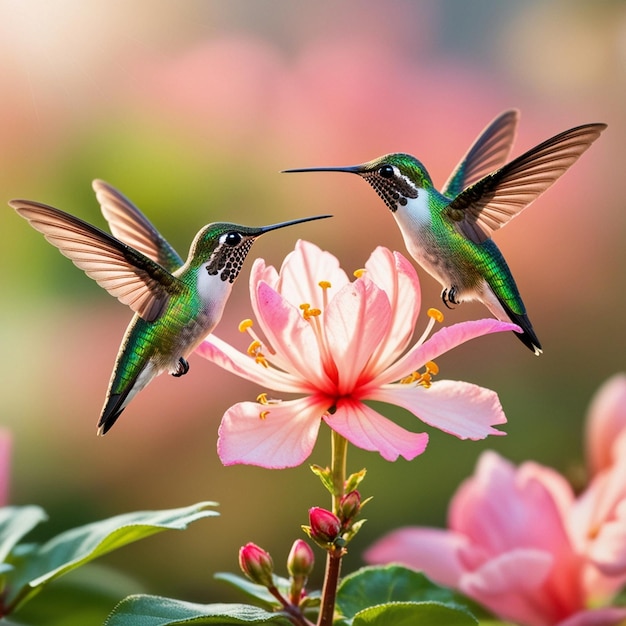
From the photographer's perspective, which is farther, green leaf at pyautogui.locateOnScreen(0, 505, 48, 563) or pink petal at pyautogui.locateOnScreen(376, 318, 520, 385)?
green leaf at pyautogui.locateOnScreen(0, 505, 48, 563)

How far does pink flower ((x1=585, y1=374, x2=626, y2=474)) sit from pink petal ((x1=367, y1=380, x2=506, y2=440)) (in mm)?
290

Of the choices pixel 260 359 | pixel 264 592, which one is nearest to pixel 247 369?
pixel 260 359

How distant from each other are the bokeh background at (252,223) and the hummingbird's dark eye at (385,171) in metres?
0.57

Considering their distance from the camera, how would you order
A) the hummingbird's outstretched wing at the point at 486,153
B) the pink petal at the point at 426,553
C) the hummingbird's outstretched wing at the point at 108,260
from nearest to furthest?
the hummingbird's outstretched wing at the point at 108,260 → the hummingbird's outstretched wing at the point at 486,153 → the pink petal at the point at 426,553

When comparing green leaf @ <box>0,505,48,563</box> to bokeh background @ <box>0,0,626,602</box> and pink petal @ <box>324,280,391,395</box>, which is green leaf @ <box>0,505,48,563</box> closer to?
pink petal @ <box>324,280,391,395</box>

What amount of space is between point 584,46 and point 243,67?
21.7 inches

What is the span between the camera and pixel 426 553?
0.56 m

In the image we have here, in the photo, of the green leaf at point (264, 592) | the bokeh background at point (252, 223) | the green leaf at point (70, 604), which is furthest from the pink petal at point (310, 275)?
the bokeh background at point (252, 223)

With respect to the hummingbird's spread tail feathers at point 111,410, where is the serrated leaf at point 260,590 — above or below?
below

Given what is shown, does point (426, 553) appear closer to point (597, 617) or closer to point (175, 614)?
point (597, 617)

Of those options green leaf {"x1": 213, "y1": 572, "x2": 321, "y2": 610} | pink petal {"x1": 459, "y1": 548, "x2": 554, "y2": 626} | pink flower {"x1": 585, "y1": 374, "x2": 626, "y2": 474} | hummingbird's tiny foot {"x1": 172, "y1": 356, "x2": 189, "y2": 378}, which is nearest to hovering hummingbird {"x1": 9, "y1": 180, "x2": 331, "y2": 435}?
hummingbird's tiny foot {"x1": 172, "y1": 356, "x2": 189, "y2": 378}

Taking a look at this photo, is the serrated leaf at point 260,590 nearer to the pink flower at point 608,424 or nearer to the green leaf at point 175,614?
the green leaf at point 175,614

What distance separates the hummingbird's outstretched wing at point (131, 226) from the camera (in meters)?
0.39

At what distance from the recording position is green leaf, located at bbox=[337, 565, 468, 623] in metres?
0.42
